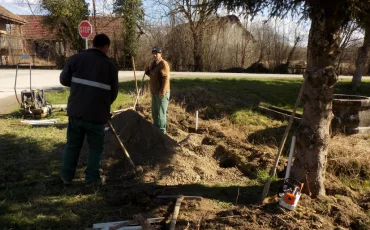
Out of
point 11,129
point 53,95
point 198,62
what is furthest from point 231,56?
point 11,129

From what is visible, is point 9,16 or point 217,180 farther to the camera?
point 9,16

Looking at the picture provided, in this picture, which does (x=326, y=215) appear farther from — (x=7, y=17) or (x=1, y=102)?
(x=7, y=17)

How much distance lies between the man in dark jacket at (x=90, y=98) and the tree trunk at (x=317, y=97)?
97.9 inches

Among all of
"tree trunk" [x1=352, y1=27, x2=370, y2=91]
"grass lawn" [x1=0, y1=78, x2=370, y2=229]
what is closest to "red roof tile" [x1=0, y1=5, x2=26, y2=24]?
"grass lawn" [x1=0, y1=78, x2=370, y2=229]

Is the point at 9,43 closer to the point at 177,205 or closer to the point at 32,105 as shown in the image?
the point at 32,105

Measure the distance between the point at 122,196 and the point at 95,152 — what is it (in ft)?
2.54

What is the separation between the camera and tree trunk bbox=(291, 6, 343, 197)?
370 centimetres

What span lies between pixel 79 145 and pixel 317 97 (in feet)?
10.1

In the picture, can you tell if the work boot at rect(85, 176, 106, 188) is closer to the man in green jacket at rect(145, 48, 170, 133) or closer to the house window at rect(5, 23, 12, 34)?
the man in green jacket at rect(145, 48, 170, 133)

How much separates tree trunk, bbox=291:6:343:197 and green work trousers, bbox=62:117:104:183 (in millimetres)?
2562

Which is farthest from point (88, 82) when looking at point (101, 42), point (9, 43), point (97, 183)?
point (9, 43)

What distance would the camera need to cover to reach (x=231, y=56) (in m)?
27.3

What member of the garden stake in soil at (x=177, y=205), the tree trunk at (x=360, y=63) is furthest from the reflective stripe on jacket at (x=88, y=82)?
A: the tree trunk at (x=360, y=63)

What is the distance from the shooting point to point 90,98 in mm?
4410
